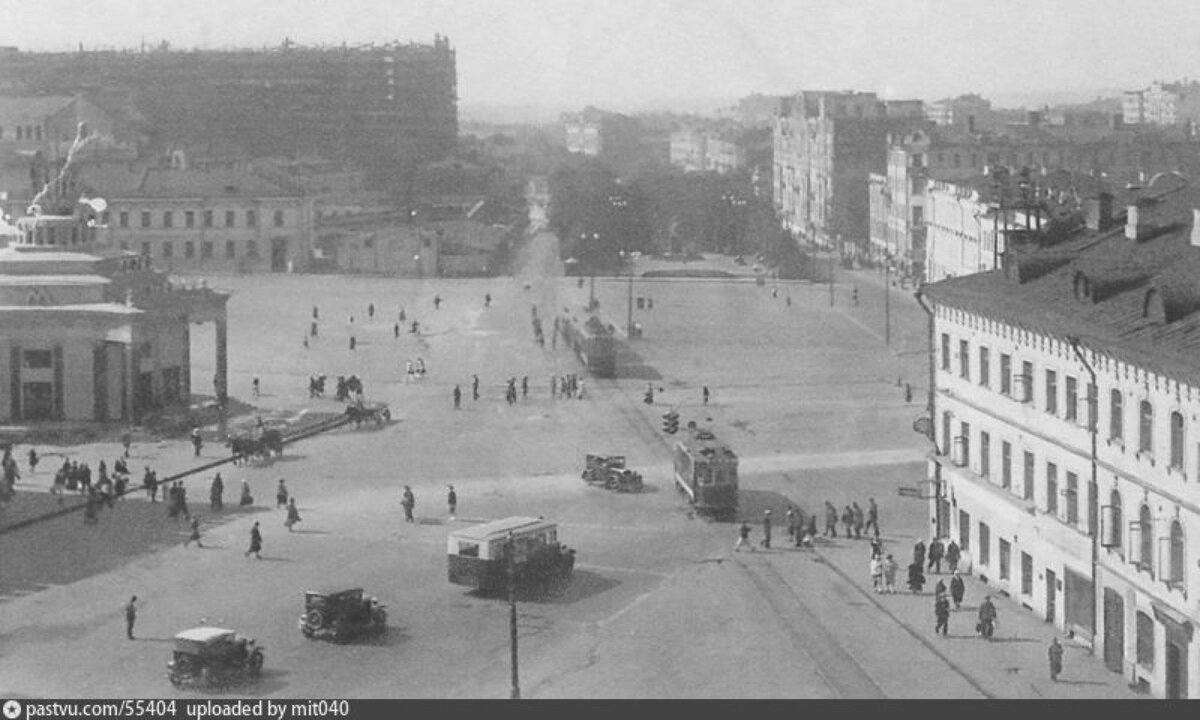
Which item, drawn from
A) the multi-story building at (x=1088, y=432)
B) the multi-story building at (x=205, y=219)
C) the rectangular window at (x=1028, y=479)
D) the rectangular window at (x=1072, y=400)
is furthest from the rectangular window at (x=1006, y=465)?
the multi-story building at (x=205, y=219)

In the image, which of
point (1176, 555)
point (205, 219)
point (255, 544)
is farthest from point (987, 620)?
point (205, 219)

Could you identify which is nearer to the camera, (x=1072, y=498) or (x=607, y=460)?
(x=1072, y=498)

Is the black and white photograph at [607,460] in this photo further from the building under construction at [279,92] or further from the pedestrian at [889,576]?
the building under construction at [279,92]

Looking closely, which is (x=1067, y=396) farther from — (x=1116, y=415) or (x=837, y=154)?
(x=837, y=154)

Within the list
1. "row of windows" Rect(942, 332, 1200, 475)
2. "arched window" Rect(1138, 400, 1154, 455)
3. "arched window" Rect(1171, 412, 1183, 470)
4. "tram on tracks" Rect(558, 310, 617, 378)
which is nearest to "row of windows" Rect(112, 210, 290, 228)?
"tram on tracks" Rect(558, 310, 617, 378)

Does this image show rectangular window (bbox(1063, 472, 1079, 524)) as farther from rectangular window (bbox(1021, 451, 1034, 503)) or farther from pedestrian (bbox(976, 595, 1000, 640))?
pedestrian (bbox(976, 595, 1000, 640))

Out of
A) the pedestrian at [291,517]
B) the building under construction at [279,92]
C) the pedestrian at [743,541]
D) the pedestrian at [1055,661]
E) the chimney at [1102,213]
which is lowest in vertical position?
the pedestrian at [1055,661]
